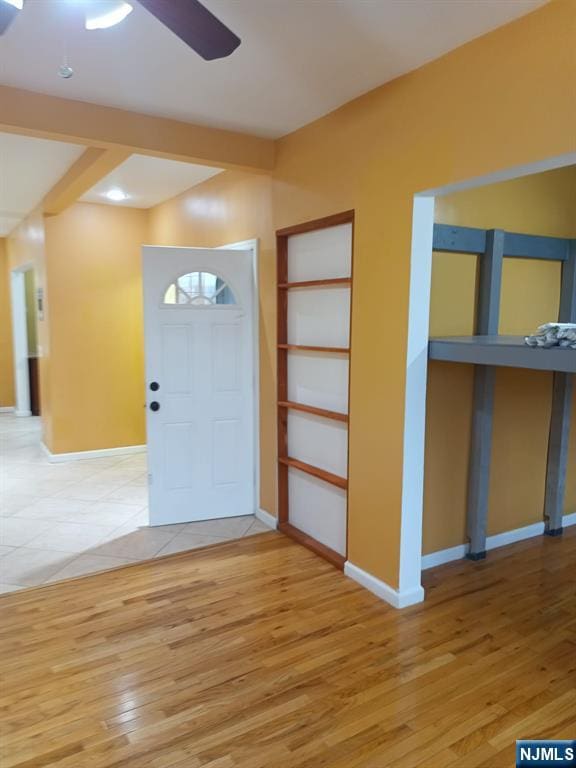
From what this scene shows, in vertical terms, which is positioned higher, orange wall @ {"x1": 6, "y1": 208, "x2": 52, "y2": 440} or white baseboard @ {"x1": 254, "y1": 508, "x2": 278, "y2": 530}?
orange wall @ {"x1": 6, "y1": 208, "x2": 52, "y2": 440}

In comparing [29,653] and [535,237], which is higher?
[535,237]

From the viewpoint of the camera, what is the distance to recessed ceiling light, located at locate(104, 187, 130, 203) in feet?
16.1

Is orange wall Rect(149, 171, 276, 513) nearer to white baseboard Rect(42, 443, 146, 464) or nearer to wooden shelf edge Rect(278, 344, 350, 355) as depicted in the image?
wooden shelf edge Rect(278, 344, 350, 355)

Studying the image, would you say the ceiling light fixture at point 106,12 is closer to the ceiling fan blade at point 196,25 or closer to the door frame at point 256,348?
the ceiling fan blade at point 196,25

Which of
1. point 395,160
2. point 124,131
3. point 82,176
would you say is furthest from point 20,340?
point 395,160

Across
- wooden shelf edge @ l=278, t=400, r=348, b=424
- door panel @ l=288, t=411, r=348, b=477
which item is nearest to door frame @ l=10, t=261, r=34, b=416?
wooden shelf edge @ l=278, t=400, r=348, b=424

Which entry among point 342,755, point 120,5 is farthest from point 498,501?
point 120,5

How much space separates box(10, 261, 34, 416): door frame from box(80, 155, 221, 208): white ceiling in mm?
2723

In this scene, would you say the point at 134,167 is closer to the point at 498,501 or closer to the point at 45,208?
the point at 45,208

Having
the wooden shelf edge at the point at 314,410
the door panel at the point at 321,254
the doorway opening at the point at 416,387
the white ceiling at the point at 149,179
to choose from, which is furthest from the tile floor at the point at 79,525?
the white ceiling at the point at 149,179

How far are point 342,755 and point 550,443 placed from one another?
252 centimetres

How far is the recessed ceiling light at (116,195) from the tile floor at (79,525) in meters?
2.66

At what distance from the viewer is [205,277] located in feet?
12.6
